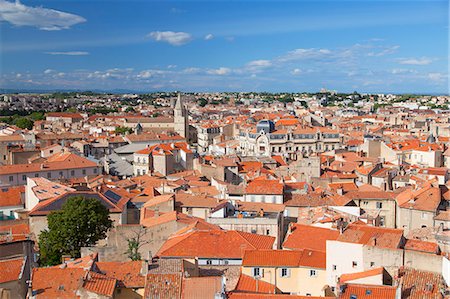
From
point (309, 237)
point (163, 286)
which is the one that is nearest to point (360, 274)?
point (309, 237)

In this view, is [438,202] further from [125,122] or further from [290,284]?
[125,122]

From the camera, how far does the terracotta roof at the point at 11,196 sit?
109 feet

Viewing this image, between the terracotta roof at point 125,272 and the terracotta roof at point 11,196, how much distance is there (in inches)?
632

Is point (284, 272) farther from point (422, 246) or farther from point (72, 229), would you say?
point (72, 229)

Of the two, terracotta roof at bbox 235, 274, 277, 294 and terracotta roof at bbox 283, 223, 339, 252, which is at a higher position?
terracotta roof at bbox 283, 223, 339, 252

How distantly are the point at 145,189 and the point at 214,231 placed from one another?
47.7ft

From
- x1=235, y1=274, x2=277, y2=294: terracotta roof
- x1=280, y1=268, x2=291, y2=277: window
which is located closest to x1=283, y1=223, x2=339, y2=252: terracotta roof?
x1=280, y1=268, x2=291, y2=277: window

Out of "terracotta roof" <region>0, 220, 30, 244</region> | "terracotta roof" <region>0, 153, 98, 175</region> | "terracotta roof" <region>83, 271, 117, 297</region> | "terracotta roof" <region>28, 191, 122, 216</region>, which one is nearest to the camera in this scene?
"terracotta roof" <region>83, 271, 117, 297</region>

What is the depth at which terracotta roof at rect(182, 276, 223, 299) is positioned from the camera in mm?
16484

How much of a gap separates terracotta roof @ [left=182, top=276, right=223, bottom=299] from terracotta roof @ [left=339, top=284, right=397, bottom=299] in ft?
12.5

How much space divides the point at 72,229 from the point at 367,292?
1522 centimetres

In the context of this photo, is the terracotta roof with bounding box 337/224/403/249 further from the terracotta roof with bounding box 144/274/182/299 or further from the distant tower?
the distant tower

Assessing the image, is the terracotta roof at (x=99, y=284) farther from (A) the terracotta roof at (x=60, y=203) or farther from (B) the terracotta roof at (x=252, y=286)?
(A) the terracotta roof at (x=60, y=203)

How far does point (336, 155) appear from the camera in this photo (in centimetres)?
5134
